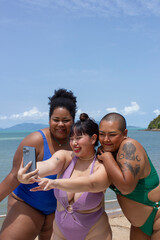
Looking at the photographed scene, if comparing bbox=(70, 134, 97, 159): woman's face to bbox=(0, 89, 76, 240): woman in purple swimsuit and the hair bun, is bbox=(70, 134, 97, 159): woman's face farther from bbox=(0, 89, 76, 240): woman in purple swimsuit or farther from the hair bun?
bbox=(0, 89, 76, 240): woman in purple swimsuit

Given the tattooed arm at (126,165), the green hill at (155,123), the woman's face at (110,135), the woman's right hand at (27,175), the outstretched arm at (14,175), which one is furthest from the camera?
the green hill at (155,123)

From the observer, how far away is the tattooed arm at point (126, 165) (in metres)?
2.48

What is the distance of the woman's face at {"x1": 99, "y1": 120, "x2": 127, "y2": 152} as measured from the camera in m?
2.74

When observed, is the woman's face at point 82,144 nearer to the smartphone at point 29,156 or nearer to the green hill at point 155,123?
the smartphone at point 29,156

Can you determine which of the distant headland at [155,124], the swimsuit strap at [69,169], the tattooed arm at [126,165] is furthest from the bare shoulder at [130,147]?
the distant headland at [155,124]

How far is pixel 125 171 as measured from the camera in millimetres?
2533

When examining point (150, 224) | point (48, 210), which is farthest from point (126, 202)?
point (48, 210)

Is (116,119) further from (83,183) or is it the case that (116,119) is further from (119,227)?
(119,227)

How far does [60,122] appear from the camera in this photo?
11.1 feet

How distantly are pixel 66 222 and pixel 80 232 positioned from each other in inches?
6.8

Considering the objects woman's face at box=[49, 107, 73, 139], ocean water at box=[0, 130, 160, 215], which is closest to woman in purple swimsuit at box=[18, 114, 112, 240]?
woman's face at box=[49, 107, 73, 139]

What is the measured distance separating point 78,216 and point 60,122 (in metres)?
1.19

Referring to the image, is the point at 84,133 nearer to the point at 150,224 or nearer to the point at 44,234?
the point at 150,224

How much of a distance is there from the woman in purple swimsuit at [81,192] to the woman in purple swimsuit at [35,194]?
59 centimetres
